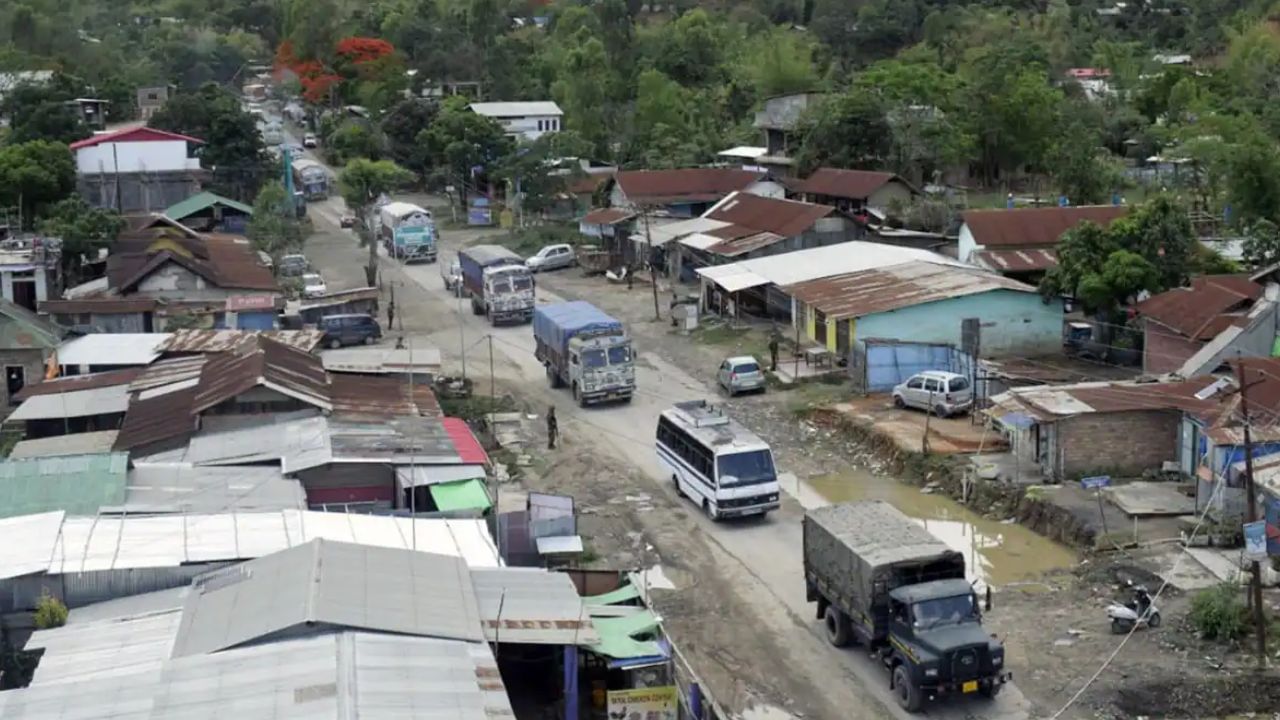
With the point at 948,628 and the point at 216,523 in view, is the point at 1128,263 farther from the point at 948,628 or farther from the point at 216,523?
the point at 216,523

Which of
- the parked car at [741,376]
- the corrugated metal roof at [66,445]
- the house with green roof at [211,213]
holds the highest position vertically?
the house with green roof at [211,213]

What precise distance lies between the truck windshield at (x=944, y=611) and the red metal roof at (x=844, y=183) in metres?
30.7

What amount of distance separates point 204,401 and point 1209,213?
30483 mm

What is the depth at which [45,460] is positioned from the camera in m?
19.4

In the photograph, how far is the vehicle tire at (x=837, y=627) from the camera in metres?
16.7

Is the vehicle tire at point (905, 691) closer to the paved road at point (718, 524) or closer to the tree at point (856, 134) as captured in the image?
the paved road at point (718, 524)

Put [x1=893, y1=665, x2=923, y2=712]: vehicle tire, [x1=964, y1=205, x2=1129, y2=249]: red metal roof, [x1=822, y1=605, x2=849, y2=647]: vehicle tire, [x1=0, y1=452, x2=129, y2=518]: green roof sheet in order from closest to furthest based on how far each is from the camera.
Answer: [x1=893, y1=665, x2=923, y2=712]: vehicle tire, [x1=822, y1=605, x2=849, y2=647]: vehicle tire, [x1=0, y1=452, x2=129, y2=518]: green roof sheet, [x1=964, y1=205, x2=1129, y2=249]: red metal roof

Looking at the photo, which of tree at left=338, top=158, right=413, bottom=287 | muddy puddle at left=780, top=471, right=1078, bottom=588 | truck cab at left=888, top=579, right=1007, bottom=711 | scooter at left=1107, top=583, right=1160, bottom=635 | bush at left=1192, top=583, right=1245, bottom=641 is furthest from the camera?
tree at left=338, top=158, right=413, bottom=287

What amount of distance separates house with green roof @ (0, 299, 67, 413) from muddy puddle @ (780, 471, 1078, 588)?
14.0m

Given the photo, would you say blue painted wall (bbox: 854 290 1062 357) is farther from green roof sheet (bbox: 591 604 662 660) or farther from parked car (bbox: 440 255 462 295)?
green roof sheet (bbox: 591 604 662 660)

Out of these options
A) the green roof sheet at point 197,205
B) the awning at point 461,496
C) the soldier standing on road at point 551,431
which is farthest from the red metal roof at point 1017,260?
the green roof sheet at point 197,205

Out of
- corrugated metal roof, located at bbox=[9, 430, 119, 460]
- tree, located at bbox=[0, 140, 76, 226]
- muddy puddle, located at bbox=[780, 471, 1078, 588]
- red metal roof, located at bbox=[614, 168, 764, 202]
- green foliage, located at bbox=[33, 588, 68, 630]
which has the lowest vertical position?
muddy puddle, located at bbox=[780, 471, 1078, 588]

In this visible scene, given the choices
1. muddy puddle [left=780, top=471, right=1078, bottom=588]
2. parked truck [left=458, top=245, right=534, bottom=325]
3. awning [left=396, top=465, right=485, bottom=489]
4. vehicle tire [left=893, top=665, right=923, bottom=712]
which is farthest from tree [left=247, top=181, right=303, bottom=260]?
vehicle tire [left=893, top=665, right=923, bottom=712]

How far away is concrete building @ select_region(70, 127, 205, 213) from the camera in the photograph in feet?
163
